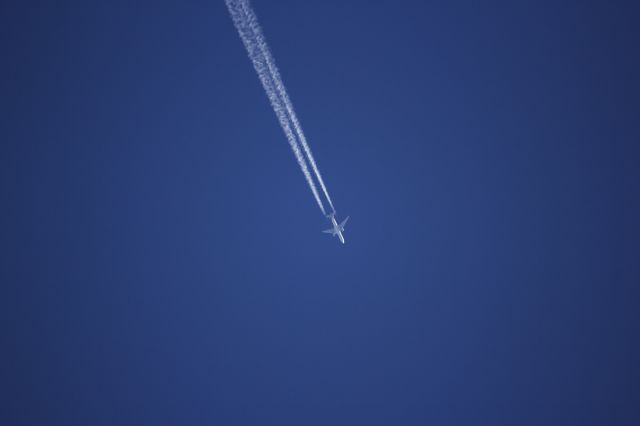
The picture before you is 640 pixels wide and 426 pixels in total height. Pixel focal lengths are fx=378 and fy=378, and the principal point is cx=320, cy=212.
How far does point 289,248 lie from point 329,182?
1183 centimetres

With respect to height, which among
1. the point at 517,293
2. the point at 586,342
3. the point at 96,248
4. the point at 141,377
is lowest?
the point at 586,342

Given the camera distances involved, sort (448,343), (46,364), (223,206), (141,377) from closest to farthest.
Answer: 1. (46,364)
2. (141,377)
3. (448,343)
4. (223,206)

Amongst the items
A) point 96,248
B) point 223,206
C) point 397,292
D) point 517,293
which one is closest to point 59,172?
point 96,248

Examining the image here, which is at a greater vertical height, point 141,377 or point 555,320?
point 141,377

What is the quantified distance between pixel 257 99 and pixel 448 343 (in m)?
24.1

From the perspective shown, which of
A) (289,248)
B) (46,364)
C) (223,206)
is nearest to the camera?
(46,364)

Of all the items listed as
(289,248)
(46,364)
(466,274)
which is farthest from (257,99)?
(46,364)

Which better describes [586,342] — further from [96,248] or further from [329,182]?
[96,248]

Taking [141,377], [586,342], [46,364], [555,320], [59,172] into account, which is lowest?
[586,342]

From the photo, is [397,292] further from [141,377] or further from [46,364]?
[46,364]

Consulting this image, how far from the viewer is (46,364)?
2402cm

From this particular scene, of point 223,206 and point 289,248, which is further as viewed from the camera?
point 289,248

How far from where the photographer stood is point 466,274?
29.0m

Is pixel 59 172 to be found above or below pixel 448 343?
above
